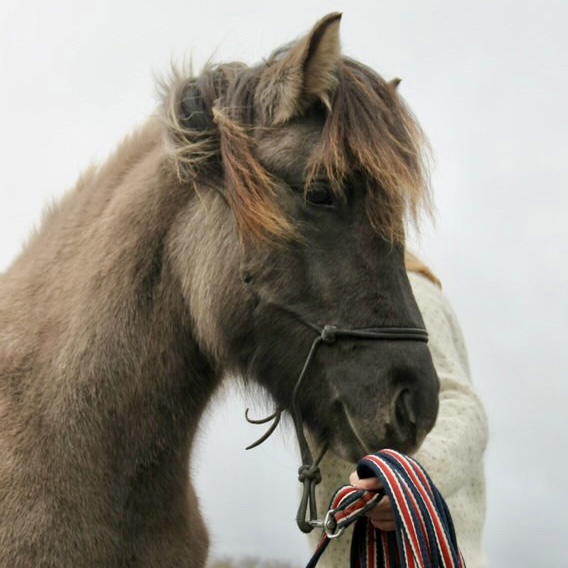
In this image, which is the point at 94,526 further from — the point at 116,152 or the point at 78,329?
the point at 116,152

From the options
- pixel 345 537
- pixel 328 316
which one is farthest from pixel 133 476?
pixel 345 537

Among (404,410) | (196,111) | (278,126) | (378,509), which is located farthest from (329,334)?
A: (196,111)

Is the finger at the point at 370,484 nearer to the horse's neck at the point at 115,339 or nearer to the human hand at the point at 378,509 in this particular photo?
the human hand at the point at 378,509

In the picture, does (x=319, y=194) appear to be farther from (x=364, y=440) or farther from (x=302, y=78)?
(x=364, y=440)

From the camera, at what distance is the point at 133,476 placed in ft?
9.99

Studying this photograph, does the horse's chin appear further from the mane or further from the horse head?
the mane

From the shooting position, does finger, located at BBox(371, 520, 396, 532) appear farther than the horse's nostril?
No

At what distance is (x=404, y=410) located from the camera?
2650mm

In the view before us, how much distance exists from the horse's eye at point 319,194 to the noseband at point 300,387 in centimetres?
44

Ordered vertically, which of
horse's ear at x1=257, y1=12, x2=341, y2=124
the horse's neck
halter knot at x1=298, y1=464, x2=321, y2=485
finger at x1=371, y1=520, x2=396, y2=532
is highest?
horse's ear at x1=257, y1=12, x2=341, y2=124

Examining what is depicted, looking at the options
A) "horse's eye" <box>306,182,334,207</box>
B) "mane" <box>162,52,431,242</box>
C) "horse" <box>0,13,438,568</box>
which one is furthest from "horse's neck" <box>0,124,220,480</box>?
"horse's eye" <box>306,182,334,207</box>

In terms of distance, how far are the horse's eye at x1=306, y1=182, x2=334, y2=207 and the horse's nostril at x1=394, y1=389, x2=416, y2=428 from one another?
0.73m

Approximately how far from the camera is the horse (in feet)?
9.22

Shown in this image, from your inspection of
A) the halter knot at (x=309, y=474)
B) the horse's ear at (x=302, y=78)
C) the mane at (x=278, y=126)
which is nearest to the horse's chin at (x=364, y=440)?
the halter knot at (x=309, y=474)
